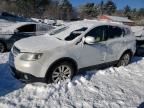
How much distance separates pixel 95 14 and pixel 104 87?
329 feet

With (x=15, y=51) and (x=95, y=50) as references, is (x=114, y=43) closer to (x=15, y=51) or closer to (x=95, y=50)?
(x=95, y=50)

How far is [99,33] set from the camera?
779 centimetres

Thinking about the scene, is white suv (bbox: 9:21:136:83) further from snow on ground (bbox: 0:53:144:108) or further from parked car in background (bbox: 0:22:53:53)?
parked car in background (bbox: 0:22:53:53)

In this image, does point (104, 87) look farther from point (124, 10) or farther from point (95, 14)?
point (124, 10)

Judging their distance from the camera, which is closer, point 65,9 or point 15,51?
point 15,51

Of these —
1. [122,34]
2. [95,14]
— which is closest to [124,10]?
[95,14]

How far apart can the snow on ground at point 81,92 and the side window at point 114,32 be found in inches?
44.1

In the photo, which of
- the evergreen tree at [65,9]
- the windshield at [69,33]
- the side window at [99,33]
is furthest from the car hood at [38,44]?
the evergreen tree at [65,9]

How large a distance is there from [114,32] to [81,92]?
2743 millimetres

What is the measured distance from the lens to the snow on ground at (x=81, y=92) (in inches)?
223

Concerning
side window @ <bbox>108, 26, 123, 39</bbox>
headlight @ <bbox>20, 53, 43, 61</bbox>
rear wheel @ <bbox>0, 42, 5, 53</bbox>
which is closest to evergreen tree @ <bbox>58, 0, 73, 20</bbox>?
rear wheel @ <bbox>0, 42, 5, 53</bbox>

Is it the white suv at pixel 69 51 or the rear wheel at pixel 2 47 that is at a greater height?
the white suv at pixel 69 51

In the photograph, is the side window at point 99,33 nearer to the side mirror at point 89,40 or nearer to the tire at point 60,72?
the side mirror at point 89,40

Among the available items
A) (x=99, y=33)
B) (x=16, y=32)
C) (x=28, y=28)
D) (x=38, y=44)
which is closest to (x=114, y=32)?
(x=99, y=33)
